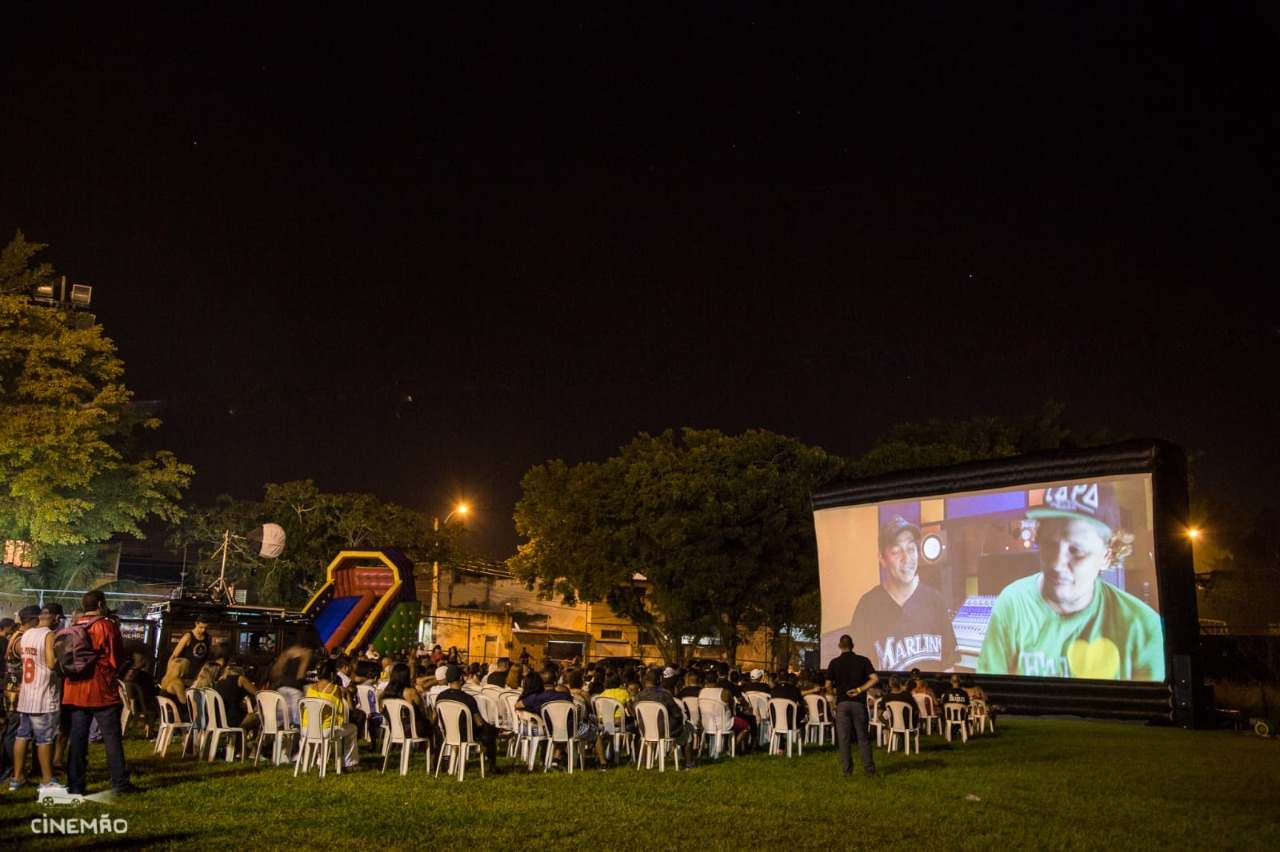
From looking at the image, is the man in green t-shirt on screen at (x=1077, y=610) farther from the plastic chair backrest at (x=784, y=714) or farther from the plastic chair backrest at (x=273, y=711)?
the plastic chair backrest at (x=273, y=711)

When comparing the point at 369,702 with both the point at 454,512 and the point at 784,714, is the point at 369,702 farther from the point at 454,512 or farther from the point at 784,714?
the point at 454,512

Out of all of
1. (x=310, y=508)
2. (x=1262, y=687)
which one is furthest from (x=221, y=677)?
(x=310, y=508)

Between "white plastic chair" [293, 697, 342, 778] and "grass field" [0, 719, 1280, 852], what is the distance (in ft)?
0.77

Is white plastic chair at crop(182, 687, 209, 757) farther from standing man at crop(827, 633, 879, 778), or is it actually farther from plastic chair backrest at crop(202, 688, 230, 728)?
standing man at crop(827, 633, 879, 778)

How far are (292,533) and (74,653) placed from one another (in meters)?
27.1

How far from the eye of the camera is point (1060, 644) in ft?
60.1

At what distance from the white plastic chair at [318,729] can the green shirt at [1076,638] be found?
1326 centimetres

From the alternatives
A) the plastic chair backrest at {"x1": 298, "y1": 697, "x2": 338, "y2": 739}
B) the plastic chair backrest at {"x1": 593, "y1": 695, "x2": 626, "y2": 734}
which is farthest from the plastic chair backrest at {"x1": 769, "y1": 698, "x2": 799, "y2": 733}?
the plastic chair backrest at {"x1": 298, "y1": 697, "x2": 338, "y2": 739}

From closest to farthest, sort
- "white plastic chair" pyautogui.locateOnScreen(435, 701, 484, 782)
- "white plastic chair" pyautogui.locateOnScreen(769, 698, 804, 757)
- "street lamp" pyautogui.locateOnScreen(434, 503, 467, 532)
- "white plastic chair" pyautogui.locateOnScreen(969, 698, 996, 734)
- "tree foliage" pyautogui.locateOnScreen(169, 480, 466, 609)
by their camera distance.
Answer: "white plastic chair" pyautogui.locateOnScreen(435, 701, 484, 782), "white plastic chair" pyautogui.locateOnScreen(769, 698, 804, 757), "white plastic chair" pyautogui.locateOnScreen(969, 698, 996, 734), "tree foliage" pyautogui.locateOnScreen(169, 480, 466, 609), "street lamp" pyautogui.locateOnScreen(434, 503, 467, 532)

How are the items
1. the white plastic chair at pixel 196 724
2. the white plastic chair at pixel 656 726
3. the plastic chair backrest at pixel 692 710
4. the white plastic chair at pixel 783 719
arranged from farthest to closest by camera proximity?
the white plastic chair at pixel 783 719 → the plastic chair backrest at pixel 692 710 → the white plastic chair at pixel 656 726 → the white plastic chair at pixel 196 724

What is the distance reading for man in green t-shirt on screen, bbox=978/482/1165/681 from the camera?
17.5 metres

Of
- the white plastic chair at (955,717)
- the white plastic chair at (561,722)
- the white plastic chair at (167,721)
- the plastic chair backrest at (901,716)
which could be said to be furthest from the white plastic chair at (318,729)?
the white plastic chair at (955,717)

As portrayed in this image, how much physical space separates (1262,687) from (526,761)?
16715 millimetres

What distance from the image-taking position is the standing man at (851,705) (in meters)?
10.7
